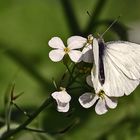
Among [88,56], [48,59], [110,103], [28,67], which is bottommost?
[48,59]

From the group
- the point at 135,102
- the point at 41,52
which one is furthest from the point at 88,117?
the point at 41,52

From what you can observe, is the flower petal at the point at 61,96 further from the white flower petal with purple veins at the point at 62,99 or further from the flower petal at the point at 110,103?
the flower petal at the point at 110,103

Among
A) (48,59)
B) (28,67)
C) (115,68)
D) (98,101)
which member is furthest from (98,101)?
(48,59)

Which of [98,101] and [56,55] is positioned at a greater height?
[56,55]

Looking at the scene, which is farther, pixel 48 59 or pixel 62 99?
pixel 48 59

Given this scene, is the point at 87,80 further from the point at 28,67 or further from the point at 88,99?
the point at 28,67

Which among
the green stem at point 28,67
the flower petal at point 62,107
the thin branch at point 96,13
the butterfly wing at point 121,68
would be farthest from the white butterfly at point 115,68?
the green stem at point 28,67

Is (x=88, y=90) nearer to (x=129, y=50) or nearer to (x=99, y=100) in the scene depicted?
(x=99, y=100)
